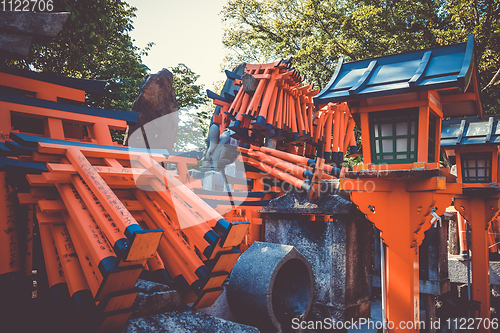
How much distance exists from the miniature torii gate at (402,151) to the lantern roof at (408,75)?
1cm

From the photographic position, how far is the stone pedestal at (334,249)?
5121 mm

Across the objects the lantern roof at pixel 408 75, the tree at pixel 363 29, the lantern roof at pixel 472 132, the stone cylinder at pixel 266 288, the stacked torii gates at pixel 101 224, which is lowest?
the stone cylinder at pixel 266 288

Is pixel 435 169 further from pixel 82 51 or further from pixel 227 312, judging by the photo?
pixel 82 51

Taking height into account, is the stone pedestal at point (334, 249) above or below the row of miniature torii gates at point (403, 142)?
below

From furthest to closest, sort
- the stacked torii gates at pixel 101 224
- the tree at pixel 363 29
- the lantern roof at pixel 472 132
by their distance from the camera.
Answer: the tree at pixel 363 29 < the lantern roof at pixel 472 132 < the stacked torii gates at pixel 101 224

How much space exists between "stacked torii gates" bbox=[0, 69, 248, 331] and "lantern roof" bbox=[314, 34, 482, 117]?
2.74 m

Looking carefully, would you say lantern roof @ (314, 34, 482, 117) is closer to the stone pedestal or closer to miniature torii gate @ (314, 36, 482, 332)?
miniature torii gate @ (314, 36, 482, 332)

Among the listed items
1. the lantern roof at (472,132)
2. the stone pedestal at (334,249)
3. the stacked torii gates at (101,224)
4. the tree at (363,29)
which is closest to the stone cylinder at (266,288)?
the stacked torii gates at (101,224)

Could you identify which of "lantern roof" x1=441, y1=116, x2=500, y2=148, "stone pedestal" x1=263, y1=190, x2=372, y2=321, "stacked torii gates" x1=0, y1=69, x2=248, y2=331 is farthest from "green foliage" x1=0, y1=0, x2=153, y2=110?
"lantern roof" x1=441, y1=116, x2=500, y2=148

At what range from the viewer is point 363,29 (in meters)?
16.6

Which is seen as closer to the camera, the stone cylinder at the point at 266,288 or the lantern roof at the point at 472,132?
the stone cylinder at the point at 266,288

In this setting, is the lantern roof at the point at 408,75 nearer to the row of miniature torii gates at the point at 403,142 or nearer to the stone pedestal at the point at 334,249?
the row of miniature torii gates at the point at 403,142

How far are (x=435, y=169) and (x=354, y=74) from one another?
1.90 m

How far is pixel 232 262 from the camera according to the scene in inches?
122
